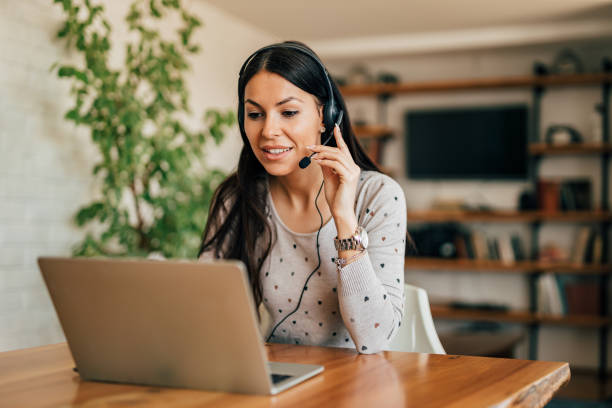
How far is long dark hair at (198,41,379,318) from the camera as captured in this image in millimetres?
1409

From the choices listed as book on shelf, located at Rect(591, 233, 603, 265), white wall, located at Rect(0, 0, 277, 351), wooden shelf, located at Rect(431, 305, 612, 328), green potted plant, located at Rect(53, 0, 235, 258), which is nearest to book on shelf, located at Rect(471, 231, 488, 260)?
wooden shelf, located at Rect(431, 305, 612, 328)

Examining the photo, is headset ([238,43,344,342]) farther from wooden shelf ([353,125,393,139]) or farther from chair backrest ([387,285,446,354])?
wooden shelf ([353,125,393,139])

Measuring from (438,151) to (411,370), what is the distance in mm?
4525

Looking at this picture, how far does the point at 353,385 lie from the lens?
87 centimetres

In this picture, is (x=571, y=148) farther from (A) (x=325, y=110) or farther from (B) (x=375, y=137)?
(A) (x=325, y=110)

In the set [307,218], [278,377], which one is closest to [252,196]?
[307,218]

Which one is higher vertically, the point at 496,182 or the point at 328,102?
the point at 328,102

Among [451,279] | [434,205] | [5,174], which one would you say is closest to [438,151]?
[434,205]

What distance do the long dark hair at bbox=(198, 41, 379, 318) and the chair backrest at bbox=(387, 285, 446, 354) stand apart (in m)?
0.33

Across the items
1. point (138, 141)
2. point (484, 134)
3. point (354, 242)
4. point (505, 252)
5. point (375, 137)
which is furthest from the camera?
point (375, 137)

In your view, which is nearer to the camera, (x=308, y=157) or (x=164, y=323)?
(x=164, y=323)

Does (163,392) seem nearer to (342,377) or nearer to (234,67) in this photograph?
(342,377)

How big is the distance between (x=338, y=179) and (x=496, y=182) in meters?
4.22

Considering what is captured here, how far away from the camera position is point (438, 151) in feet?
17.5
